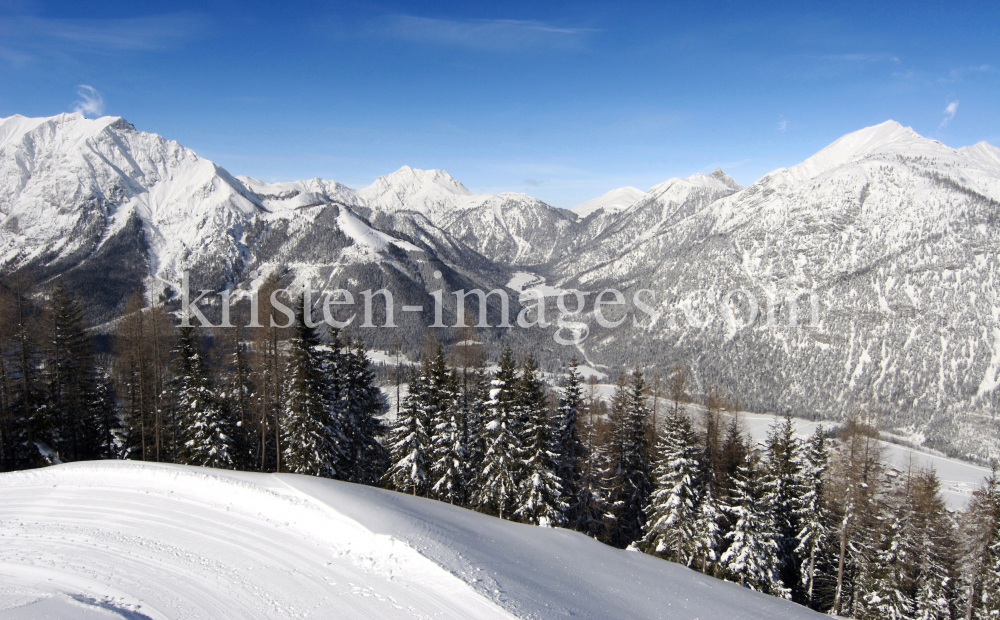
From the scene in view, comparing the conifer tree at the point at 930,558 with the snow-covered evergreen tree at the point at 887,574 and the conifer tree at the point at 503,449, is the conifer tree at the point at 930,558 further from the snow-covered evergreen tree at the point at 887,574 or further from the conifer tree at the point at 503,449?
the conifer tree at the point at 503,449

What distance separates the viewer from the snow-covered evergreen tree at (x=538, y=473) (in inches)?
1041

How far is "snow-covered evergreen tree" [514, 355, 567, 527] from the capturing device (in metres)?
26.5

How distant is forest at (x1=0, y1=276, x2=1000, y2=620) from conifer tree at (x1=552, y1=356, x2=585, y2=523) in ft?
0.42

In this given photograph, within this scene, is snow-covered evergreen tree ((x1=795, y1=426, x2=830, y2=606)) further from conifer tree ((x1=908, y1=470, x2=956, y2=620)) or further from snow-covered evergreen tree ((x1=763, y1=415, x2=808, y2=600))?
conifer tree ((x1=908, y1=470, x2=956, y2=620))

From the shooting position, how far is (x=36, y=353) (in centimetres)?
2998

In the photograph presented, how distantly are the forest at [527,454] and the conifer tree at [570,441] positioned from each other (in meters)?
0.13

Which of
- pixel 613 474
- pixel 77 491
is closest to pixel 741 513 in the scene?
pixel 613 474

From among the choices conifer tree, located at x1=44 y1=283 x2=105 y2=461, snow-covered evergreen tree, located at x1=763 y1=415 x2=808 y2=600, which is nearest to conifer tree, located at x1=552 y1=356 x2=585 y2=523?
snow-covered evergreen tree, located at x1=763 y1=415 x2=808 y2=600

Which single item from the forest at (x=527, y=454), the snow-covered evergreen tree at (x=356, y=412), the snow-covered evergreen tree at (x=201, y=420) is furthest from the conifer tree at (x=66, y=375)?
the snow-covered evergreen tree at (x=356, y=412)

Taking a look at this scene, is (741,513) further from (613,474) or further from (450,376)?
(450,376)

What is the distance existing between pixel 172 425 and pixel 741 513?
3492 cm

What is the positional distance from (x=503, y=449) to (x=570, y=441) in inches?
206

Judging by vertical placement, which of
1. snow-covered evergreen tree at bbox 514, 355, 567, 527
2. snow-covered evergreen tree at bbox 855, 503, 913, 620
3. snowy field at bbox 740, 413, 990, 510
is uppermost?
snow-covered evergreen tree at bbox 514, 355, 567, 527

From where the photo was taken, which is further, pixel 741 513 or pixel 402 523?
pixel 741 513
